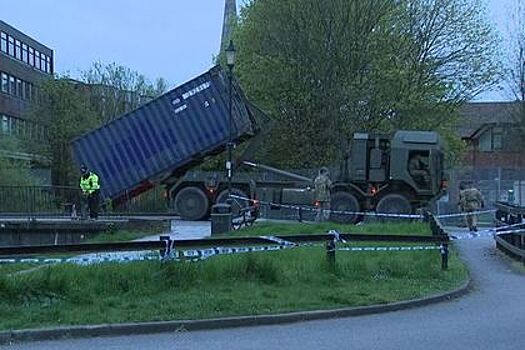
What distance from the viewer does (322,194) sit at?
27547mm

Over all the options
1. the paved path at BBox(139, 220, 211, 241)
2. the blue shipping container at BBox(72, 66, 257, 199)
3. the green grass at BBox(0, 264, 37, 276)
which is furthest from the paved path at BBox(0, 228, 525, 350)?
the blue shipping container at BBox(72, 66, 257, 199)

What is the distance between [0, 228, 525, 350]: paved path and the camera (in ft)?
30.2

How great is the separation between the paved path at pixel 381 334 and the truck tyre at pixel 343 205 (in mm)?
16529

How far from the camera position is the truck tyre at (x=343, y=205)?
29219 millimetres

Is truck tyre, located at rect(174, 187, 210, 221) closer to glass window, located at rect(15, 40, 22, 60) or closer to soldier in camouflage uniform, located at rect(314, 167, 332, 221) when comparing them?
soldier in camouflage uniform, located at rect(314, 167, 332, 221)

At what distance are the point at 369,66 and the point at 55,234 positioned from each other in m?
19.2

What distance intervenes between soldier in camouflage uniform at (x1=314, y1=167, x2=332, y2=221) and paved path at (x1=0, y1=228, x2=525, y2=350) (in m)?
14.8

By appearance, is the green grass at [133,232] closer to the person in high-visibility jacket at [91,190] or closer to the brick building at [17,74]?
the person in high-visibility jacket at [91,190]

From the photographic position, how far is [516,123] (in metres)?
49.8

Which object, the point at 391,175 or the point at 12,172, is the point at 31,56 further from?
the point at 391,175

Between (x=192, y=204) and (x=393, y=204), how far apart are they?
7823 mm

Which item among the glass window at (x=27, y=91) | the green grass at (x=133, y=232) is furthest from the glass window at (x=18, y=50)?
the green grass at (x=133, y=232)

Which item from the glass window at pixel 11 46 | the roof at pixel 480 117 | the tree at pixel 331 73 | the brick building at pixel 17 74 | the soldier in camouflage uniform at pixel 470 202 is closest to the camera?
the soldier in camouflage uniform at pixel 470 202

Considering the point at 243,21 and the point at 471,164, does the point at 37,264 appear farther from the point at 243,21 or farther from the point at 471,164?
the point at 471,164
